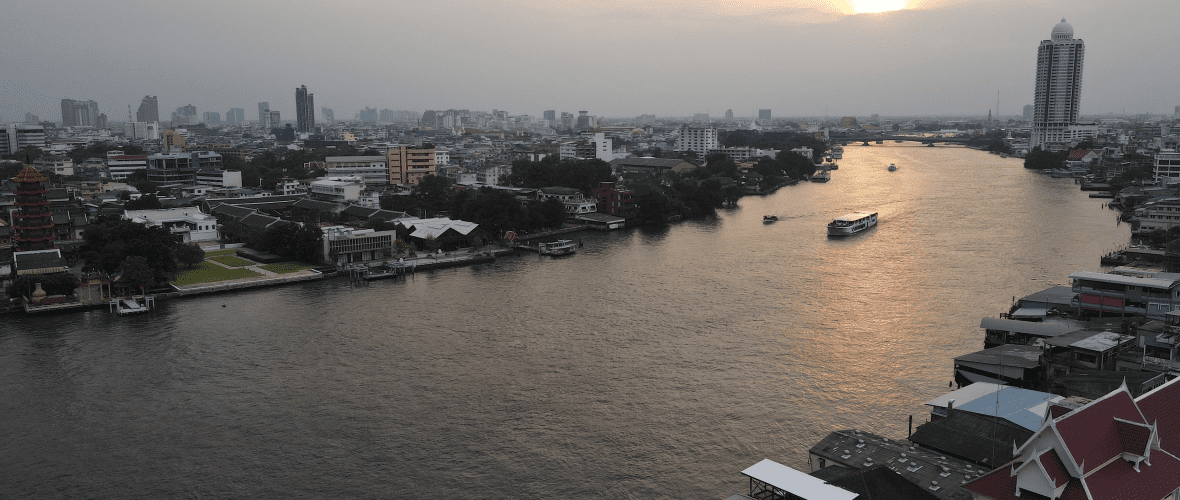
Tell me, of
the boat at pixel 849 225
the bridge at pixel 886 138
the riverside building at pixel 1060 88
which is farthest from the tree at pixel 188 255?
the bridge at pixel 886 138

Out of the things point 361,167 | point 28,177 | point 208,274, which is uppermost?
point 28,177

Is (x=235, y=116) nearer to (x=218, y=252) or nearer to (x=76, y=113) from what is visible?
(x=76, y=113)

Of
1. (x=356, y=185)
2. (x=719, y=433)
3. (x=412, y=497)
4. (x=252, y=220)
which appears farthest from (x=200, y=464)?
(x=356, y=185)

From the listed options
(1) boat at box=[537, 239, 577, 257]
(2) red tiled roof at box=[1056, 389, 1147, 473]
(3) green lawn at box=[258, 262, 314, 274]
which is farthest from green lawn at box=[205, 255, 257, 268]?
(2) red tiled roof at box=[1056, 389, 1147, 473]

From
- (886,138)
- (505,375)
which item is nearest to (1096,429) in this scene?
(505,375)

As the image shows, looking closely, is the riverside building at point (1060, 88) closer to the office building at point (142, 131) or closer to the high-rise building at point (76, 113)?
the office building at point (142, 131)

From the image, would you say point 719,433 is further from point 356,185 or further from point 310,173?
point 310,173

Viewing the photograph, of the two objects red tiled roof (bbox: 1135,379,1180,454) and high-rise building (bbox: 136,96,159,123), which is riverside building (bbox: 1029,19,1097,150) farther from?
high-rise building (bbox: 136,96,159,123)
